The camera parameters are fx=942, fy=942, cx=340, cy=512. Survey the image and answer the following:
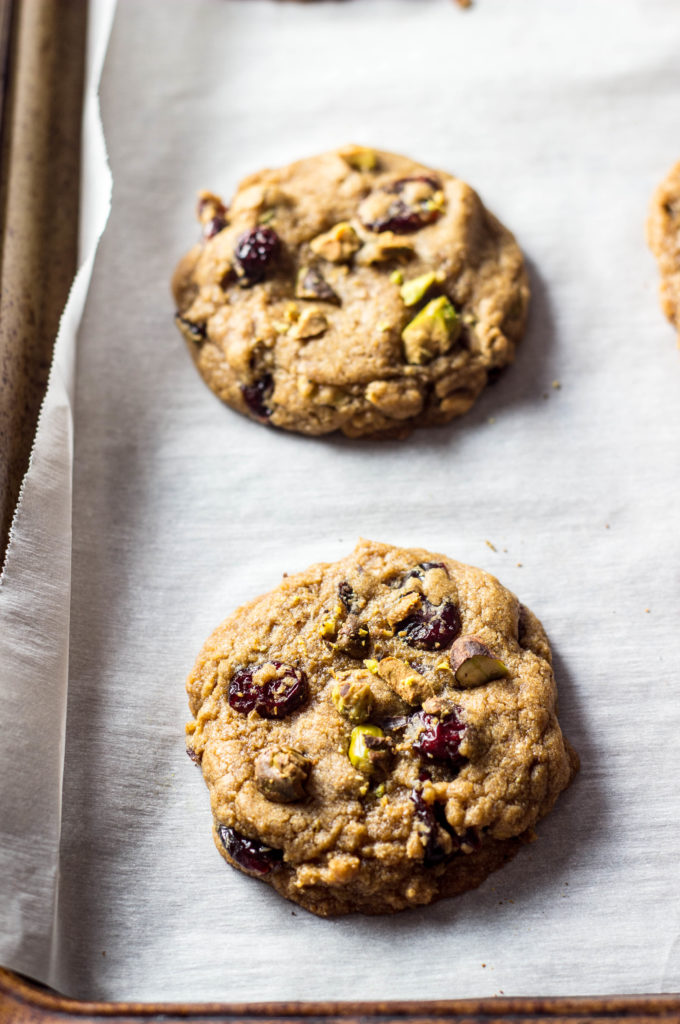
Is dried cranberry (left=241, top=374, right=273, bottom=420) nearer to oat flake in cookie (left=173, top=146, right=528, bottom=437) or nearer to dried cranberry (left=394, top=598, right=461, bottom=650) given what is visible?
oat flake in cookie (left=173, top=146, right=528, bottom=437)

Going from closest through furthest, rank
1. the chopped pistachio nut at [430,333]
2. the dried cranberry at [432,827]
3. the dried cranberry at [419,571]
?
1. the dried cranberry at [432,827]
2. the dried cranberry at [419,571]
3. the chopped pistachio nut at [430,333]

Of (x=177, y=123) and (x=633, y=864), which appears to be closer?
(x=633, y=864)

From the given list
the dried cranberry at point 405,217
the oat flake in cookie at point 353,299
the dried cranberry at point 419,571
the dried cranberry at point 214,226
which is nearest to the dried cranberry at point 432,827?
the dried cranberry at point 419,571

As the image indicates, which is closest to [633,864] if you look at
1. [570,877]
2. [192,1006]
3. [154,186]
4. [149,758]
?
[570,877]

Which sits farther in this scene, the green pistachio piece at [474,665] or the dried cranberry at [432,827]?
the green pistachio piece at [474,665]

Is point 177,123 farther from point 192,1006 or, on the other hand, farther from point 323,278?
point 192,1006

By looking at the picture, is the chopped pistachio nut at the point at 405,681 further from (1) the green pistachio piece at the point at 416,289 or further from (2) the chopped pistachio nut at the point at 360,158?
(2) the chopped pistachio nut at the point at 360,158
